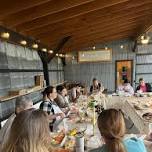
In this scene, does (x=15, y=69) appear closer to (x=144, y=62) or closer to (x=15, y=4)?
(x=15, y=4)

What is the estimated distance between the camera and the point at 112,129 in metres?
1.47

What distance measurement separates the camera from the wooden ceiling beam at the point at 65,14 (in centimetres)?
448

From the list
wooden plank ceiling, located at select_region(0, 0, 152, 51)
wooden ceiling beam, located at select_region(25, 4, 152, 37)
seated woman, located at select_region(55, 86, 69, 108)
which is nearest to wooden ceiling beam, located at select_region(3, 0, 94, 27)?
wooden plank ceiling, located at select_region(0, 0, 152, 51)

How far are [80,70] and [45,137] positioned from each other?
8.86 meters

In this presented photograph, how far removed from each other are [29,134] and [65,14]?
3.76 metres

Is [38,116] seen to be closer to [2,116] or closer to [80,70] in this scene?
[2,116]

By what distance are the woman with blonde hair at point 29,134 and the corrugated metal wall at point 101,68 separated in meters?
8.75

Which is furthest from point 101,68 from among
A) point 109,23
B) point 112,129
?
point 112,129

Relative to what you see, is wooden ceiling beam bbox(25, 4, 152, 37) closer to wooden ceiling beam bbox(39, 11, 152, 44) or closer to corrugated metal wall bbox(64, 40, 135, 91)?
wooden ceiling beam bbox(39, 11, 152, 44)

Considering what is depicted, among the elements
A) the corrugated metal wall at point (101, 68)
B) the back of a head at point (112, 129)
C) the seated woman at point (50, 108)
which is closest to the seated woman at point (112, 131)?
the back of a head at point (112, 129)

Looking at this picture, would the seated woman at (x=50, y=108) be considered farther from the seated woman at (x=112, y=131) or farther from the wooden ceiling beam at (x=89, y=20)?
the wooden ceiling beam at (x=89, y=20)

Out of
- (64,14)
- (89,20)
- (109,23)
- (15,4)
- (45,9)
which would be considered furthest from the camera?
(109,23)

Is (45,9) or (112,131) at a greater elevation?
(45,9)

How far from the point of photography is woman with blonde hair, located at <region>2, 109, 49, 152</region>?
133 centimetres
